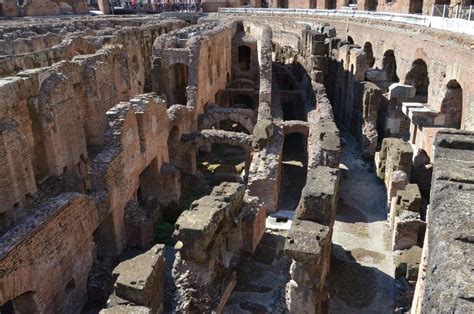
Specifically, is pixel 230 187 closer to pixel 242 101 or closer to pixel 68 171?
pixel 68 171

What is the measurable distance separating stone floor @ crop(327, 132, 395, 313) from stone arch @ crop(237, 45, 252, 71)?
483 inches

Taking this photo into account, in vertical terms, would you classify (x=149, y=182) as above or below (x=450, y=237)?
below

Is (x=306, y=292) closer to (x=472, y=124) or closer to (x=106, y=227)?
(x=106, y=227)

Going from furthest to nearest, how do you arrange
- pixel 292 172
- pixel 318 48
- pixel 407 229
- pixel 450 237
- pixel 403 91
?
pixel 318 48 < pixel 403 91 < pixel 292 172 < pixel 407 229 < pixel 450 237

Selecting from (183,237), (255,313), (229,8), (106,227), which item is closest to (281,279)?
(255,313)

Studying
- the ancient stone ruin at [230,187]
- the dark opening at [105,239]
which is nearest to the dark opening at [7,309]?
the ancient stone ruin at [230,187]

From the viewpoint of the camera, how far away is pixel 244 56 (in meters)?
25.7

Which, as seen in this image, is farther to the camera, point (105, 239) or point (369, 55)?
point (369, 55)

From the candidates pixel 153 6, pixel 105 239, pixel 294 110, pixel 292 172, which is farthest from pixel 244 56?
pixel 153 6

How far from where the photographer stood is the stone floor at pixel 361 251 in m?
8.60

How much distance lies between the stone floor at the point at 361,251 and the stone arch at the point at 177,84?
800 cm

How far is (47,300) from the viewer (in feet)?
24.9

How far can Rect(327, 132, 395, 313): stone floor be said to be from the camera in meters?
8.60

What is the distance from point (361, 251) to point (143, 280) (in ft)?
18.5
